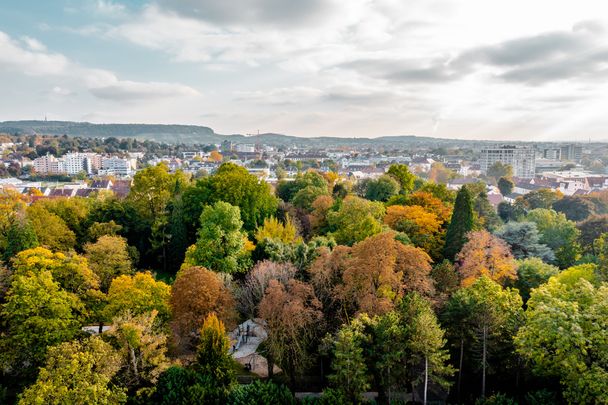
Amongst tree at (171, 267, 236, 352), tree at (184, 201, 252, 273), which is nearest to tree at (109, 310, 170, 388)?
tree at (171, 267, 236, 352)

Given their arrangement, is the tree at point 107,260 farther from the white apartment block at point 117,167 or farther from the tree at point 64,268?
the white apartment block at point 117,167

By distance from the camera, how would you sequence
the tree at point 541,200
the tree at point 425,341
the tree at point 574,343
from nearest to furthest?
the tree at point 574,343, the tree at point 425,341, the tree at point 541,200

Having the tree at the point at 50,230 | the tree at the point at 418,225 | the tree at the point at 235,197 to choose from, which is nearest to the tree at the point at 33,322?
the tree at the point at 50,230

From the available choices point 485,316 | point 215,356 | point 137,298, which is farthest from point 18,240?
point 485,316

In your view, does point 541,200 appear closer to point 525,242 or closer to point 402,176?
point 402,176

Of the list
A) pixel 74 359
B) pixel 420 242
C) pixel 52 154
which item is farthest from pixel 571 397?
pixel 52 154

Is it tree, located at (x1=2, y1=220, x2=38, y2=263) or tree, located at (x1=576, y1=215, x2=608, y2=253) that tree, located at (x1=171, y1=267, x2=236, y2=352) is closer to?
tree, located at (x1=2, y1=220, x2=38, y2=263)
